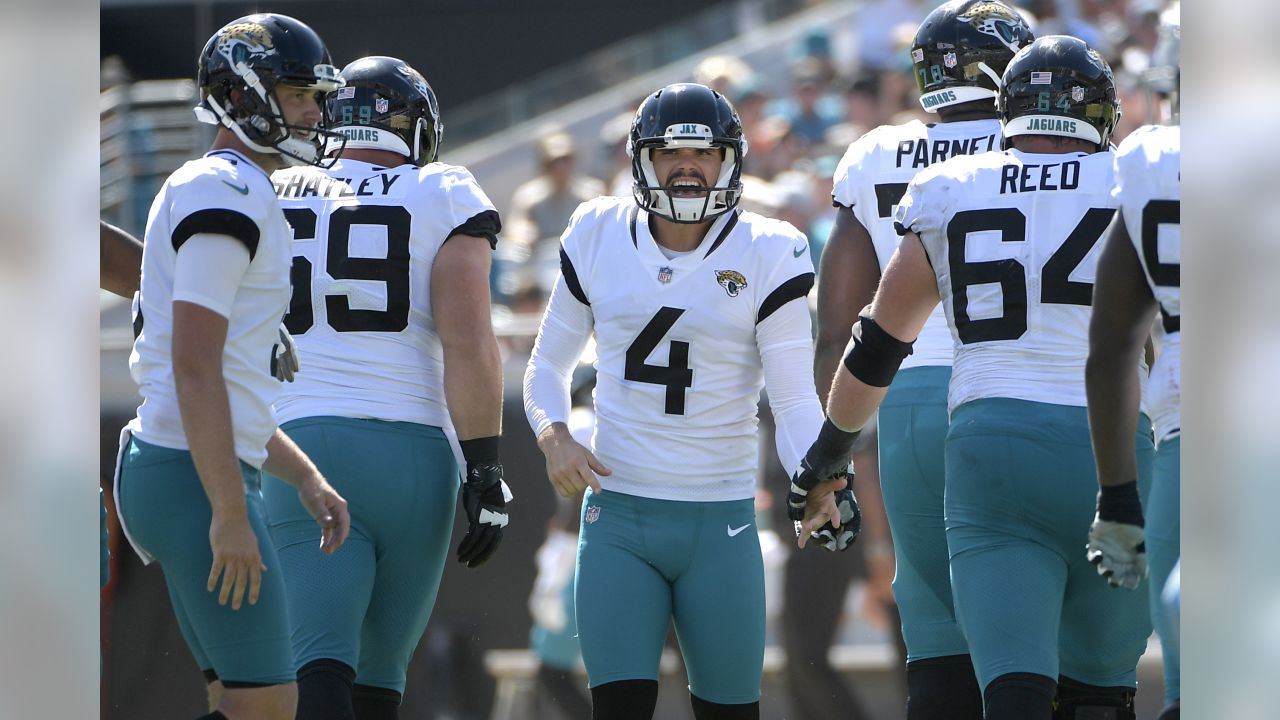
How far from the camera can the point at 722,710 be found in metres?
3.63

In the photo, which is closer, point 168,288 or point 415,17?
point 168,288

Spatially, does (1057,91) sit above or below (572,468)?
above

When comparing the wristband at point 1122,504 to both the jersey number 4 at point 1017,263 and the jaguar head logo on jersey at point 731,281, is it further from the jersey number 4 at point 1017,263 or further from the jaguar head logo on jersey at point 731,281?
the jaguar head logo on jersey at point 731,281

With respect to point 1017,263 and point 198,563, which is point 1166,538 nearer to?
point 1017,263

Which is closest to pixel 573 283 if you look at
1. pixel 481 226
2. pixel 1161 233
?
pixel 481 226

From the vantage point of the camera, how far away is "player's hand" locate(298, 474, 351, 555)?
3.38 m

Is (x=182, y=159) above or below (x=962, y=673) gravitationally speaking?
above

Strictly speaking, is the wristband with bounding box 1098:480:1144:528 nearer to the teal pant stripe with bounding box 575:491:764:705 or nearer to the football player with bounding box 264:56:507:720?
the teal pant stripe with bounding box 575:491:764:705

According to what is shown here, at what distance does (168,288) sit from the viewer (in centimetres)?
302

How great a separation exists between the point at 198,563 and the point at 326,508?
45cm

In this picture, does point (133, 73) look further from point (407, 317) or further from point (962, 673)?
point (962, 673)
